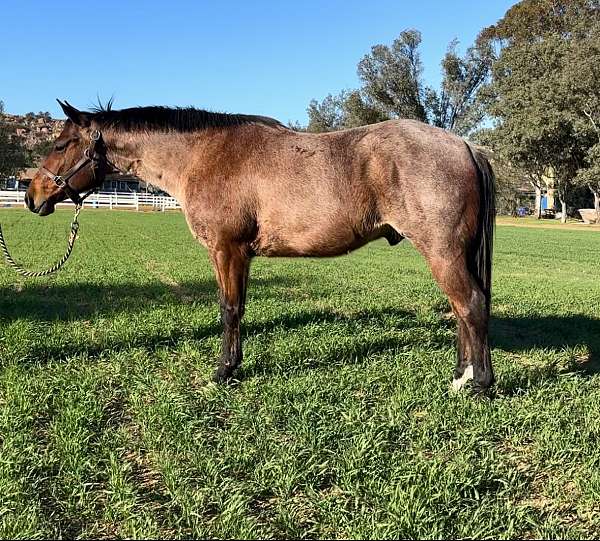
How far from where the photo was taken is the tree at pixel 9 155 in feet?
233

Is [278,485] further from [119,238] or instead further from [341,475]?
[119,238]

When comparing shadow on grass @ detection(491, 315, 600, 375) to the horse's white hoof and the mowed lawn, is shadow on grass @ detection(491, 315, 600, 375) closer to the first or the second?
the mowed lawn

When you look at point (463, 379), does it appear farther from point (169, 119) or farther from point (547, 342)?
point (169, 119)

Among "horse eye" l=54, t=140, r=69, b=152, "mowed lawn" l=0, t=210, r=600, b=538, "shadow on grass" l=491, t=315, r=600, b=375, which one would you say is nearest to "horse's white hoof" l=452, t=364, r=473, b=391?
"mowed lawn" l=0, t=210, r=600, b=538

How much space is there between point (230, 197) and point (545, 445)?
3285 mm

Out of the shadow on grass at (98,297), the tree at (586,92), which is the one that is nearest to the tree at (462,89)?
the tree at (586,92)

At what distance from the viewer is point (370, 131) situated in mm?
4891

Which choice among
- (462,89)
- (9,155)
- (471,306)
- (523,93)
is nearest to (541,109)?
(523,93)

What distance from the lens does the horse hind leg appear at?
4551 mm

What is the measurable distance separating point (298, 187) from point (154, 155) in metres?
1.65

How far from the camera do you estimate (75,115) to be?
539 centimetres

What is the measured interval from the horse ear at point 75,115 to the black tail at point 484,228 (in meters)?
3.80

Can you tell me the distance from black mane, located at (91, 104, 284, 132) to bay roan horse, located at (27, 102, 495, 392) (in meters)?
0.01

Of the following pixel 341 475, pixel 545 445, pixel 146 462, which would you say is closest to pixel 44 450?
pixel 146 462
